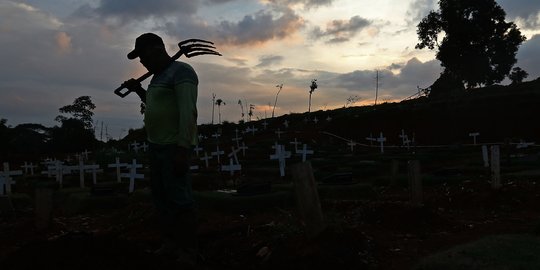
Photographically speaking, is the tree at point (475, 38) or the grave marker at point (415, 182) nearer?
the grave marker at point (415, 182)

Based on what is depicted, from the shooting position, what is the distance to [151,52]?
561cm

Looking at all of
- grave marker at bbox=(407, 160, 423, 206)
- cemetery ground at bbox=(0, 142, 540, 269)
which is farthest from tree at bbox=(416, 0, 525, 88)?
grave marker at bbox=(407, 160, 423, 206)

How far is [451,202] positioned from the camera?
10984 mm

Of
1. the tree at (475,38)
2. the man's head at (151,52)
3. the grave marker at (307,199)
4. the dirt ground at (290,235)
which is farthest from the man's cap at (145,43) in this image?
the tree at (475,38)

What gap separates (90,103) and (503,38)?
3919 centimetres

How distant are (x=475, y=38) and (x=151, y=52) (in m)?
44.0

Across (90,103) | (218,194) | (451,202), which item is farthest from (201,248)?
(90,103)

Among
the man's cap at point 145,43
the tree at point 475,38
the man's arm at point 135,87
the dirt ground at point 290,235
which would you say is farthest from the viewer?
the tree at point 475,38

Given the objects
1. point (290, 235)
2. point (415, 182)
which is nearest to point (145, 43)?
point (290, 235)

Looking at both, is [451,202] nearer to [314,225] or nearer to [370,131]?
[314,225]

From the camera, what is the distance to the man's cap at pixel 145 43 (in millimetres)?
5543

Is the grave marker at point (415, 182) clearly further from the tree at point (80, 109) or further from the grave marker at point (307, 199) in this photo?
the tree at point (80, 109)

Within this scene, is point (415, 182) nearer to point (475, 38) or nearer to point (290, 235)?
point (290, 235)

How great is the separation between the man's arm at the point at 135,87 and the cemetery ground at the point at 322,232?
66.9 inches
